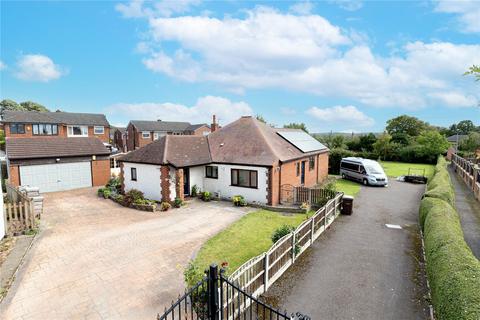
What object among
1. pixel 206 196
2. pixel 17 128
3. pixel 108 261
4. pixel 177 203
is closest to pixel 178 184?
pixel 177 203

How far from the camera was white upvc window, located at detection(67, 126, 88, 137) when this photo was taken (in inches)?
1615

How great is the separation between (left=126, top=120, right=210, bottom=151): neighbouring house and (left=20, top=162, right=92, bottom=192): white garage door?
80.8ft

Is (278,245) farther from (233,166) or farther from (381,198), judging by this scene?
(381,198)

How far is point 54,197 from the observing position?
2109cm

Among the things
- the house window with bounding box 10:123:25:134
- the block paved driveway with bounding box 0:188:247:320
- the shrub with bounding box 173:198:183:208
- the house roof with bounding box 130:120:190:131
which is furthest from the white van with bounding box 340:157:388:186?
the house window with bounding box 10:123:25:134

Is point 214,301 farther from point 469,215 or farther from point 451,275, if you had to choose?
point 469,215

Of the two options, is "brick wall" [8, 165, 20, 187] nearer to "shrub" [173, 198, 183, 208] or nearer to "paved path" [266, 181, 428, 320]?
"shrub" [173, 198, 183, 208]

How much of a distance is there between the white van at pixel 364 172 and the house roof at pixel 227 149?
736cm

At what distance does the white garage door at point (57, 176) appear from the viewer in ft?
72.3

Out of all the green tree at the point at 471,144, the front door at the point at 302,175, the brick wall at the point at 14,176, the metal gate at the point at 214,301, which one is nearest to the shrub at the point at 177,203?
the front door at the point at 302,175

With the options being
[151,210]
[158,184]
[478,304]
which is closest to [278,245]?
[478,304]

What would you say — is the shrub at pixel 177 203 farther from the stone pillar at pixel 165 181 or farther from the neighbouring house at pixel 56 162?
the neighbouring house at pixel 56 162

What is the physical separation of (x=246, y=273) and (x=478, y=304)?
4.87 metres

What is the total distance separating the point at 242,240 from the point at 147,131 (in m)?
45.2
